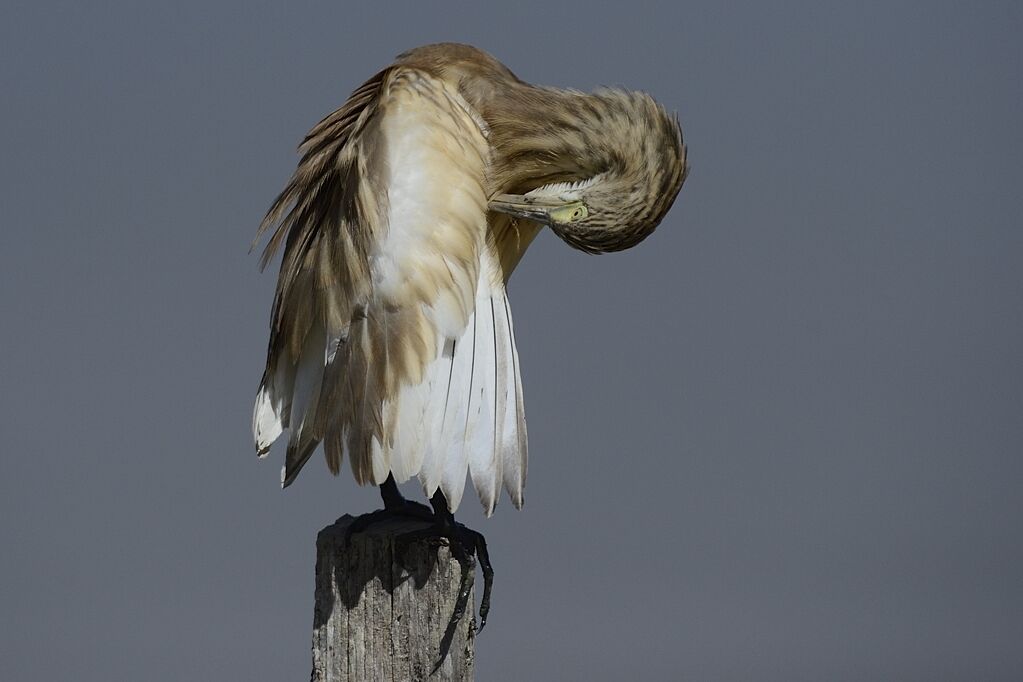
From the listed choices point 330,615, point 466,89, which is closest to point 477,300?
point 466,89

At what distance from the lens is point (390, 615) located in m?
2.99

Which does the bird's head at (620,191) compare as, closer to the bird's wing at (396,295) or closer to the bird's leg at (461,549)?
the bird's wing at (396,295)

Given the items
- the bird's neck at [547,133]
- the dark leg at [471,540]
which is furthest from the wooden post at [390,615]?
the bird's neck at [547,133]

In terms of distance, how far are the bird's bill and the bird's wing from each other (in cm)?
5

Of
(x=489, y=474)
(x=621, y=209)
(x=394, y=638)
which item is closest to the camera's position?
(x=394, y=638)

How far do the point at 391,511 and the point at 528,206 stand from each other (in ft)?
2.76

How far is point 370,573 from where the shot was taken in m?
3.03

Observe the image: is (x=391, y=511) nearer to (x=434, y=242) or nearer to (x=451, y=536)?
(x=451, y=536)

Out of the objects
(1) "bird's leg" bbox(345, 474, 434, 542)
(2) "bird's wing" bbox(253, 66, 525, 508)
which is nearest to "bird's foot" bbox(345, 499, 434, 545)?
(1) "bird's leg" bbox(345, 474, 434, 542)

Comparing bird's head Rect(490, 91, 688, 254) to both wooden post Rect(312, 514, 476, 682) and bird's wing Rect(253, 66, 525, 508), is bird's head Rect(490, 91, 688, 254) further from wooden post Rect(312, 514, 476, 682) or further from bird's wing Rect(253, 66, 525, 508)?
wooden post Rect(312, 514, 476, 682)

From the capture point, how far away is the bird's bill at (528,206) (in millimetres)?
3381

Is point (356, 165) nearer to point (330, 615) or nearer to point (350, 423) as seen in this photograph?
point (350, 423)

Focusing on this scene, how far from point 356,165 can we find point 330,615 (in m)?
1.09

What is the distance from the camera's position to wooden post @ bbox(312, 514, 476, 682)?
9.76 feet
